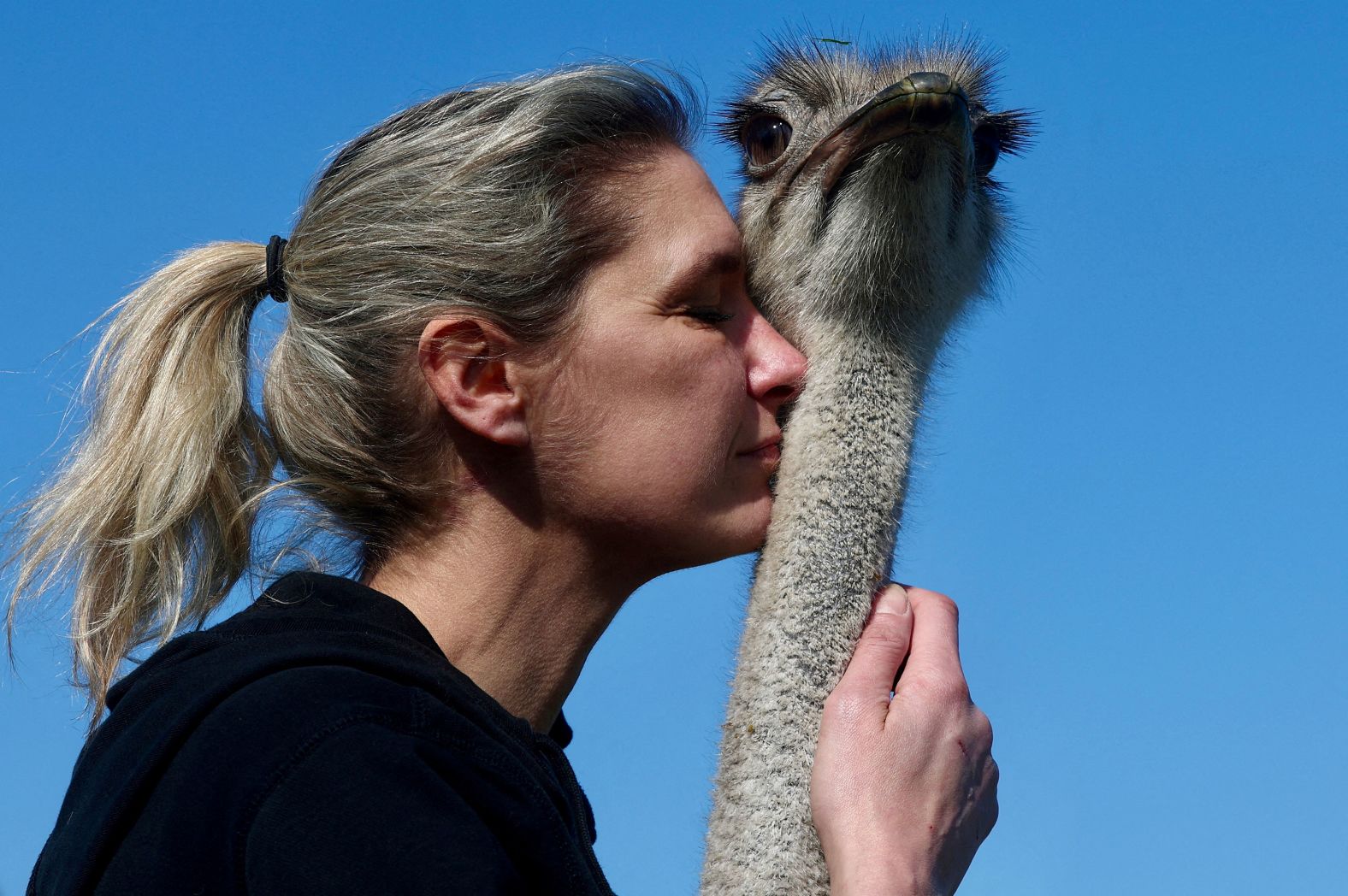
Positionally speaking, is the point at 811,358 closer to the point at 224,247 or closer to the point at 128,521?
the point at 224,247

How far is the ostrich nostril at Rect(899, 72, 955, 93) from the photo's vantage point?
2475 mm

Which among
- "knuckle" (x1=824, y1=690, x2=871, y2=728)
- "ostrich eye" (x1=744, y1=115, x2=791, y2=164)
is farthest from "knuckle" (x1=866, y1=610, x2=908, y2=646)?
"ostrich eye" (x1=744, y1=115, x2=791, y2=164)

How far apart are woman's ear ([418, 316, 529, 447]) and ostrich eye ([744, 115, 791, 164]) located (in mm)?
957

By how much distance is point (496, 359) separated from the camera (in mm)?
2182

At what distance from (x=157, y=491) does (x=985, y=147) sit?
174 cm

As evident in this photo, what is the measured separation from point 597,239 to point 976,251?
3.49ft

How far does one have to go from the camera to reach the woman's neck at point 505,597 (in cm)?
215

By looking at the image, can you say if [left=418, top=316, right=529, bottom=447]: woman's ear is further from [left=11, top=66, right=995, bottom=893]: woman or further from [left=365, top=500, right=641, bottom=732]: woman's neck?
[left=365, top=500, right=641, bottom=732]: woman's neck

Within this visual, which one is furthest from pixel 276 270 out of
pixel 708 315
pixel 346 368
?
pixel 708 315

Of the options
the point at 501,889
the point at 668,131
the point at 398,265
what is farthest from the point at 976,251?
the point at 501,889

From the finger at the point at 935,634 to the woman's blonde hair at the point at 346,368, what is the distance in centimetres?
77

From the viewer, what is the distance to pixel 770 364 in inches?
96.9

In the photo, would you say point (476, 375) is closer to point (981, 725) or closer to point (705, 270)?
point (705, 270)

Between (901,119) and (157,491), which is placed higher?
(901,119)
